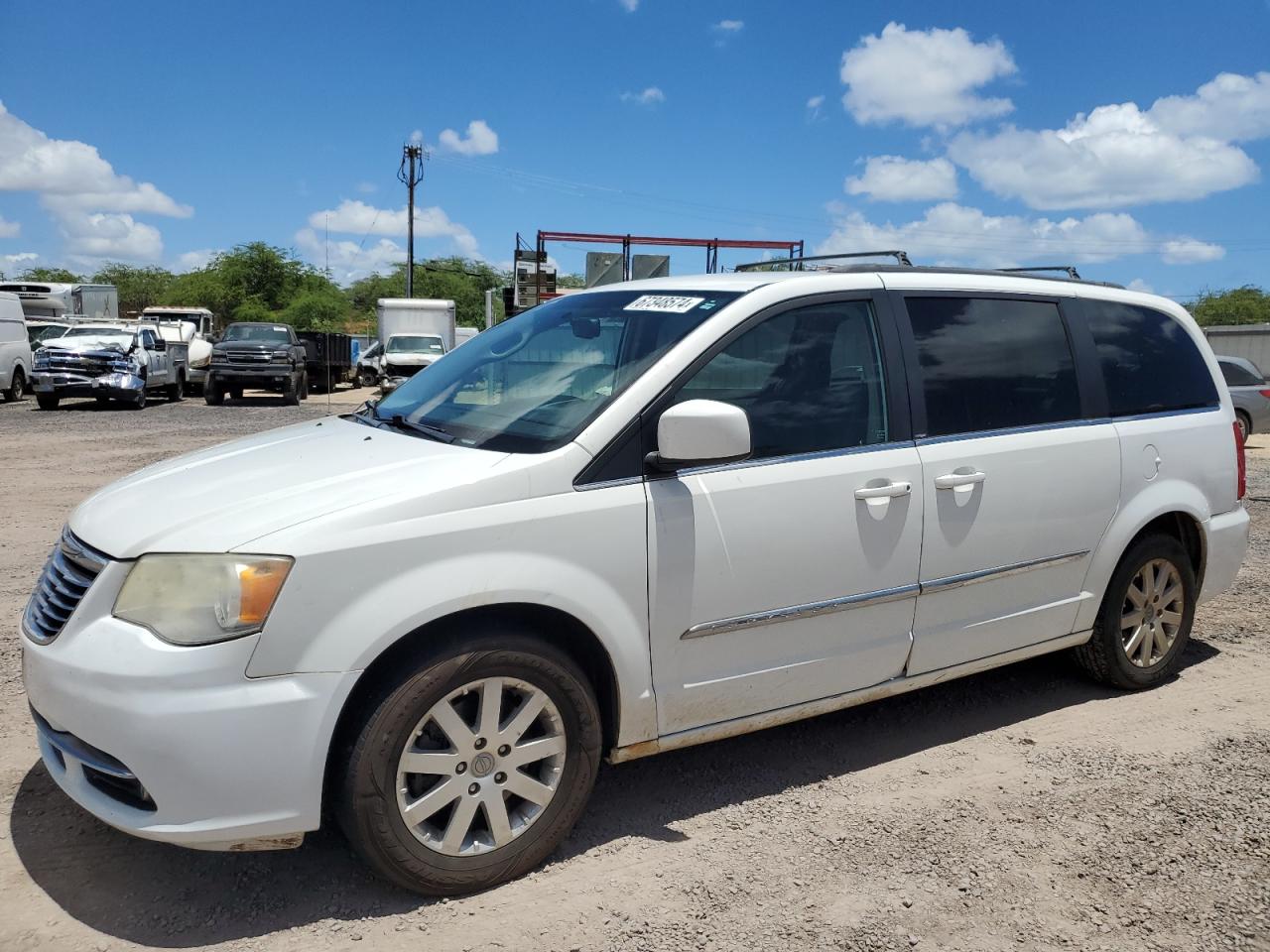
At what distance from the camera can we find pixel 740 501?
10.7 feet

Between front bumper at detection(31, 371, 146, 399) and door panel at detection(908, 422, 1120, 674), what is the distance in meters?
20.4

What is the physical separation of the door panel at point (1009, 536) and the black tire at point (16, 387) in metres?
22.9

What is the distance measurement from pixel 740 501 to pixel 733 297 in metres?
0.73

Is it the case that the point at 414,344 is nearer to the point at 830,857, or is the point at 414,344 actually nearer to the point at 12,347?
the point at 12,347

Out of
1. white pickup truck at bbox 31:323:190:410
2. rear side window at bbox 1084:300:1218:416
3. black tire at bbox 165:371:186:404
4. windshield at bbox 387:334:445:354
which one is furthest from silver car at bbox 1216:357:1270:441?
black tire at bbox 165:371:186:404

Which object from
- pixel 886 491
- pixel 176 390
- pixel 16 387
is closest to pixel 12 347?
pixel 16 387

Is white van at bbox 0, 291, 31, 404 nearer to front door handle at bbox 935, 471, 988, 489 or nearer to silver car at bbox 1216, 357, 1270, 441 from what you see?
front door handle at bbox 935, 471, 988, 489

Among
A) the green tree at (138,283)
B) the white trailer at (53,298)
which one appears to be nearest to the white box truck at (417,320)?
the white trailer at (53,298)

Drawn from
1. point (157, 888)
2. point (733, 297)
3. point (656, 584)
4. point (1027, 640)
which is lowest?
point (157, 888)

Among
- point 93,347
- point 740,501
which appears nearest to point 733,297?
point 740,501

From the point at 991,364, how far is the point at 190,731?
122 inches

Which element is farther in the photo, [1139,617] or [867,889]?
[1139,617]

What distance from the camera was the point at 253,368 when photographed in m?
23.5

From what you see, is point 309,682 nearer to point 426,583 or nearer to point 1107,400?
point 426,583
